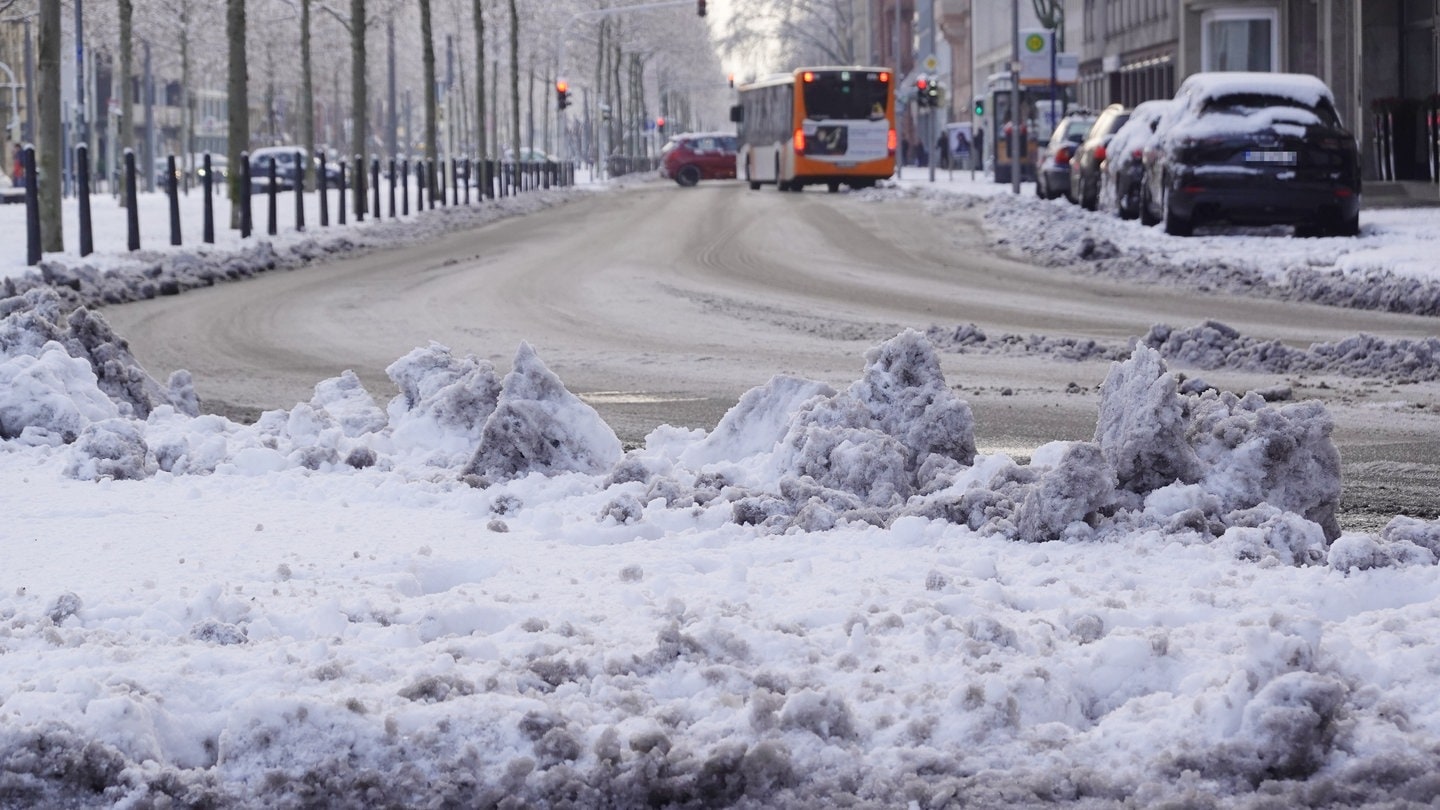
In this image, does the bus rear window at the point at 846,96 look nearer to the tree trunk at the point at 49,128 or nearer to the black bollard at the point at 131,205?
the black bollard at the point at 131,205

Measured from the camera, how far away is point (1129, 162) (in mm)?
26000

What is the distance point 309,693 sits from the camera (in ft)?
12.6

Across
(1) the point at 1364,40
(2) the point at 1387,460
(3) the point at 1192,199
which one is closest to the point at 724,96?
(1) the point at 1364,40

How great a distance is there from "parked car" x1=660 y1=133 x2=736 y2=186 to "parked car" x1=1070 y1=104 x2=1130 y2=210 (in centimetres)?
3535

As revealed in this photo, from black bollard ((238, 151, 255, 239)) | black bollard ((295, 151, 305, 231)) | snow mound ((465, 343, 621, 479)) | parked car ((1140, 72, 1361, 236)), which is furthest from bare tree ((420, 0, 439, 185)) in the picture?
snow mound ((465, 343, 621, 479))

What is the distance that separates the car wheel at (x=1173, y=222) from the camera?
22.0 m

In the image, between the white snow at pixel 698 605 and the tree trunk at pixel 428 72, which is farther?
the tree trunk at pixel 428 72

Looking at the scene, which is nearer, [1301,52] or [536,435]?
[536,435]

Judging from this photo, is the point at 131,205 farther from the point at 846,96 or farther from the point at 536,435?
the point at 846,96

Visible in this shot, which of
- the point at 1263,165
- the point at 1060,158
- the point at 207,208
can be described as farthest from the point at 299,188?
the point at 1060,158

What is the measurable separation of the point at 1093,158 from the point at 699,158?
37764 mm

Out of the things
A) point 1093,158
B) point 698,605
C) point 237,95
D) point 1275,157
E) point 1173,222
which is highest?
point 237,95

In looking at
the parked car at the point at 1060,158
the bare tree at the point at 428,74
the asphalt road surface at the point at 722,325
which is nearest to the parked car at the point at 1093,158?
the parked car at the point at 1060,158

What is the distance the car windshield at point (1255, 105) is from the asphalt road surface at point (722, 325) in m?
2.85
